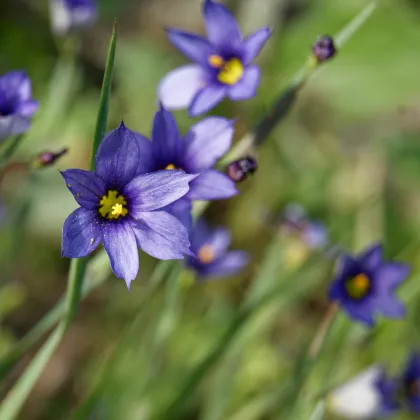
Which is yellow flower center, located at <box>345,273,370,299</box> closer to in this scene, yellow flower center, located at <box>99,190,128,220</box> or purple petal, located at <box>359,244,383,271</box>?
purple petal, located at <box>359,244,383,271</box>

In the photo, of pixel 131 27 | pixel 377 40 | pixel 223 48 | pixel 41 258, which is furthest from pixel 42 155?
pixel 131 27

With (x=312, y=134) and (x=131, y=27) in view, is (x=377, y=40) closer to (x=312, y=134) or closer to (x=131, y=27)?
(x=312, y=134)

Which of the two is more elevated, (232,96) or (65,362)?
(232,96)

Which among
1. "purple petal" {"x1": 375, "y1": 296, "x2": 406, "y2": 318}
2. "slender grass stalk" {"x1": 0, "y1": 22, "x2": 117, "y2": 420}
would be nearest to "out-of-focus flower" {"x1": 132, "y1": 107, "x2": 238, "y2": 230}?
"slender grass stalk" {"x1": 0, "y1": 22, "x2": 117, "y2": 420}

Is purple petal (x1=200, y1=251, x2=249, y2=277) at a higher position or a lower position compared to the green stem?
lower

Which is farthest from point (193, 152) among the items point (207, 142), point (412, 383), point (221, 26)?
point (412, 383)

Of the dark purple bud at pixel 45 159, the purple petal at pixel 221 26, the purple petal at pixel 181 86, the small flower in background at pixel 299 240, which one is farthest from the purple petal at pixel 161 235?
the small flower in background at pixel 299 240
